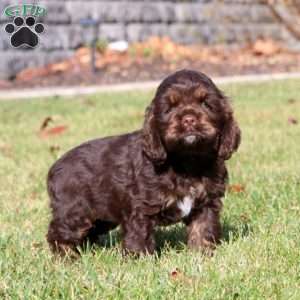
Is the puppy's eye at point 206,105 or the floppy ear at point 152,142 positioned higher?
the puppy's eye at point 206,105

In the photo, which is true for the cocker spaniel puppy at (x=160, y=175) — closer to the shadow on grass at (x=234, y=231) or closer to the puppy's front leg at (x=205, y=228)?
the puppy's front leg at (x=205, y=228)

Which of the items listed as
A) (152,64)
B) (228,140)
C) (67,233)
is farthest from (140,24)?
(228,140)

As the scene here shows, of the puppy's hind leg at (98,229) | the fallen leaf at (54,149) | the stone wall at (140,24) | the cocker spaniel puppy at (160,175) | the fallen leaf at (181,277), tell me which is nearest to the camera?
the fallen leaf at (181,277)

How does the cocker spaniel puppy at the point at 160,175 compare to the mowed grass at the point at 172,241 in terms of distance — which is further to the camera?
the cocker spaniel puppy at the point at 160,175

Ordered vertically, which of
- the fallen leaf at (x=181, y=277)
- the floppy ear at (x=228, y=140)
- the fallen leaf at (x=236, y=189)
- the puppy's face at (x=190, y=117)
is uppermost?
the puppy's face at (x=190, y=117)

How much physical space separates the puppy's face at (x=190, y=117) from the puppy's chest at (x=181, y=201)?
27 centimetres

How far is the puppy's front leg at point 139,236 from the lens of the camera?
5203mm

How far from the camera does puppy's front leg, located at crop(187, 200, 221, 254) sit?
536 centimetres

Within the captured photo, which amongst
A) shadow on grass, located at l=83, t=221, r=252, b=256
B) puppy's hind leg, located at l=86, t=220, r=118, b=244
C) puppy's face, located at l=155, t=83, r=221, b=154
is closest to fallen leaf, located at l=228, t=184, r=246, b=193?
shadow on grass, located at l=83, t=221, r=252, b=256

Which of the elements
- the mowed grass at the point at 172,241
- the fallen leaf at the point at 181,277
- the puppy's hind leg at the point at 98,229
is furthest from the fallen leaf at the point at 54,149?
the fallen leaf at the point at 181,277

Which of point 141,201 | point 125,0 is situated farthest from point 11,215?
point 125,0

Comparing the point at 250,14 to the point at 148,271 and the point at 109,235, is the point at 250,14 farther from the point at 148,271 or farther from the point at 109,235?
the point at 148,271

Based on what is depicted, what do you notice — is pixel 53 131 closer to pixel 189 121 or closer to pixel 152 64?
pixel 189 121

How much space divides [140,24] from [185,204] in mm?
16202
